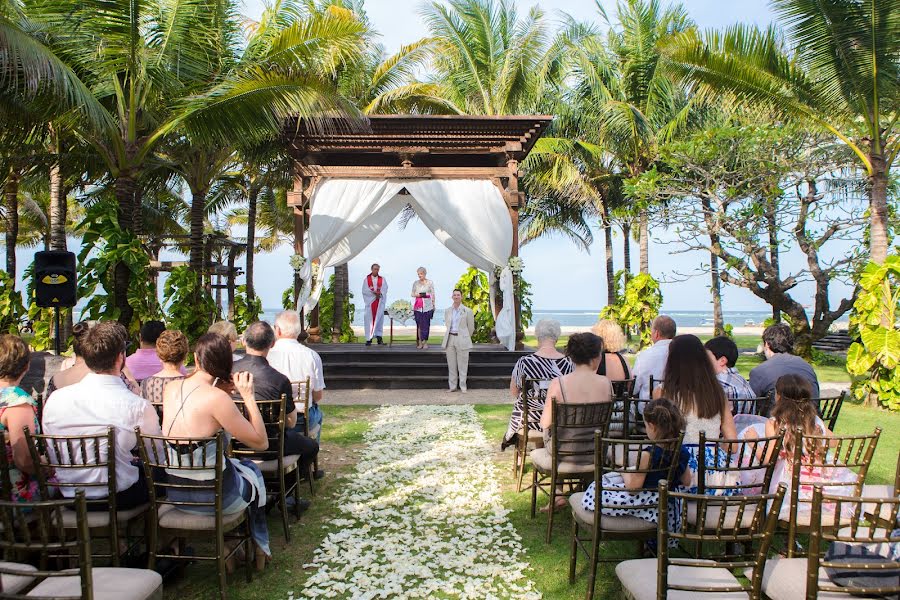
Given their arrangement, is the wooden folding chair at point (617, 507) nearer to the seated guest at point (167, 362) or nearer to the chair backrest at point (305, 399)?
the chair backrest at point (305, 399)

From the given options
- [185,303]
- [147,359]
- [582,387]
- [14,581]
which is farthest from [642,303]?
[14,581]

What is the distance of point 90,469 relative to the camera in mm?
3242

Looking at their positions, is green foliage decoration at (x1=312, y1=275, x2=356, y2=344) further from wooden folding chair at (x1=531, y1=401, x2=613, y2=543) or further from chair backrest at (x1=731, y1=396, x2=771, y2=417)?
chair backrest at (x1=731, y1=396, x2=771, y2=417)

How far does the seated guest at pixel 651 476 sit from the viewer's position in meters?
3.12

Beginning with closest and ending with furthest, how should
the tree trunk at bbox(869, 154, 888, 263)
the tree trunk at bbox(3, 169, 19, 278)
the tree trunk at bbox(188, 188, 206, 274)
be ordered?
the tree trunk at bbox(869, 154, 888, 263) → the tree trunk at bbox(188, 188, 206, 274) → the tree trunk at bbox(3, 169, 19, 278)

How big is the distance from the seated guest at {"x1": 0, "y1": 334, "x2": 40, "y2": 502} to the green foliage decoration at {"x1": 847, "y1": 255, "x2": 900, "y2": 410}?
9759mm

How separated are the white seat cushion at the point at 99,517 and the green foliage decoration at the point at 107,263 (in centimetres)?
637

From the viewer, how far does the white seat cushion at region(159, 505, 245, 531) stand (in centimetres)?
321

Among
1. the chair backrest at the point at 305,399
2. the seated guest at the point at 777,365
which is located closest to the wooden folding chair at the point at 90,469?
the chair backrest at the point at 305,399

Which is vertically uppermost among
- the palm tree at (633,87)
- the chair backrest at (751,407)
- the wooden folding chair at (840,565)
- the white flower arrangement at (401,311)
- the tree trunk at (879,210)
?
the palm tree at (633,87)

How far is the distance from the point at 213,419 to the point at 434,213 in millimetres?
8675

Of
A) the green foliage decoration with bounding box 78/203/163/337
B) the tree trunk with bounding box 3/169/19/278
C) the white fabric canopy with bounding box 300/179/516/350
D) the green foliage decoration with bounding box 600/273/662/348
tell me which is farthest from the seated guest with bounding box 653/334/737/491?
the tree trunk with bounding box 3/169/19/278

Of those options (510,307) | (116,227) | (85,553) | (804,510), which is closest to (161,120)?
(116,227)

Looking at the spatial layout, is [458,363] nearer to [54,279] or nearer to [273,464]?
[54,279]
